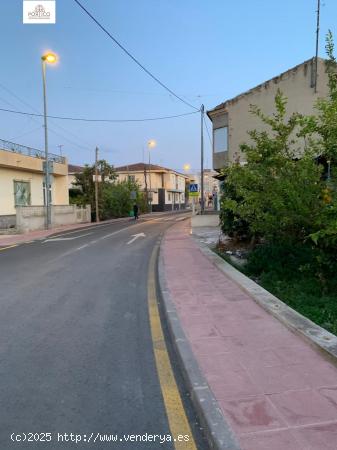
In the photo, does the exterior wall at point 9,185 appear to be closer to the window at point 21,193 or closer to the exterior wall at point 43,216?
the window at point 21,193

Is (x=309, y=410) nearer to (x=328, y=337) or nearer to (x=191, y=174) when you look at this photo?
(x=328, y=337)

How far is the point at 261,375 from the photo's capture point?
13.4 ft

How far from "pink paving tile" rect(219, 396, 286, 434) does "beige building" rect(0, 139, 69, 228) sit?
25.6 metres

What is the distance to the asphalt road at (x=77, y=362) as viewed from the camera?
344cm

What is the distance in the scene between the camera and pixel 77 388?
162 inches

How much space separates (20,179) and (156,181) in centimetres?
4546

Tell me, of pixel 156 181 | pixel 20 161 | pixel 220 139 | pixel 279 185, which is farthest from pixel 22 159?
pixel 156 181

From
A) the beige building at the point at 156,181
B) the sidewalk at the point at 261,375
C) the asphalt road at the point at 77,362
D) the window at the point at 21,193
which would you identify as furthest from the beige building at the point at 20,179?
the beige building at the point at 156,181

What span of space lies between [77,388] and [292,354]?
85.9 inches

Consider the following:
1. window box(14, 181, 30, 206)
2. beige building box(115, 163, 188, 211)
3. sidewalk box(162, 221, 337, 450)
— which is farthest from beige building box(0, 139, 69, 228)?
beige building box(115, 163, 188, 211)

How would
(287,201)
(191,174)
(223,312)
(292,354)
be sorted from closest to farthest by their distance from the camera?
(292,354) < (223,312) < (287,201) < (191,174)

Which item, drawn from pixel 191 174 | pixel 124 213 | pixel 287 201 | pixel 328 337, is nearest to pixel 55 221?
pixel 124 213

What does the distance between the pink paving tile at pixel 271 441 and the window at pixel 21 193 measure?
28906 millimetres

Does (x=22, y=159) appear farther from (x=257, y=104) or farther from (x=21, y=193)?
(x=257, y=104)
